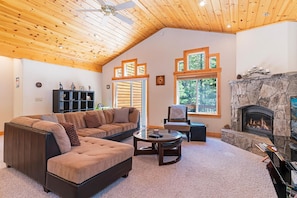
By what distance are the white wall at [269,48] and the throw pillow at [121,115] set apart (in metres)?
3.45

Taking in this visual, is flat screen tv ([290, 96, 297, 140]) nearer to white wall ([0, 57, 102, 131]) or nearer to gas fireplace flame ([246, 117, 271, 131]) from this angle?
gas fireplace flame ([246, 117, 271, 131])

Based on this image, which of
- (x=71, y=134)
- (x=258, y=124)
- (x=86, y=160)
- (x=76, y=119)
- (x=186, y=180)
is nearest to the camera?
(x=86, y=160)

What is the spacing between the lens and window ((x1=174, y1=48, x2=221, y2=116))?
546cm

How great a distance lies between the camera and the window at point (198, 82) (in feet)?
17.9

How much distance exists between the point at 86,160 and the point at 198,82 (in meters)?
4.62

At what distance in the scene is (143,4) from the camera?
14.2 feet

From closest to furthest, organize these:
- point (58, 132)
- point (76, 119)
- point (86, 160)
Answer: point (86, 160) < point (58, 132) < point (76, 119)

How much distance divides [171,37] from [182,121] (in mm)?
3019

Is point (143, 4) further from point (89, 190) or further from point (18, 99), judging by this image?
point (18, 99)

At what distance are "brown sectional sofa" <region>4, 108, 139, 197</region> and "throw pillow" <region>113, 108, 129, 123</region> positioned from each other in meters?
2.03

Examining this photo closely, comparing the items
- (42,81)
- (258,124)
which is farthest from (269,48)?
(42,81)

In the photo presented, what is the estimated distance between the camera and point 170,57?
6.21 metres

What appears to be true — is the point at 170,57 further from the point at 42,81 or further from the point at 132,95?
the point at 42,81

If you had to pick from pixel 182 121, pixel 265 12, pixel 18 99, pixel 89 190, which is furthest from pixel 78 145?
pixel 265 12
